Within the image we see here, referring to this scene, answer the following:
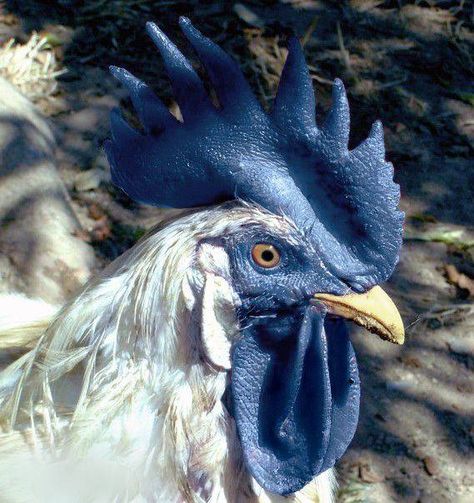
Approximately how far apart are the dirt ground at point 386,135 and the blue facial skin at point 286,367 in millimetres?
1502

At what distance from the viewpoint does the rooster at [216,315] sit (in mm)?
2238

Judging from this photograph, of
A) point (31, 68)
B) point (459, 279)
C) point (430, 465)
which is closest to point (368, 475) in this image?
point (430, 465)

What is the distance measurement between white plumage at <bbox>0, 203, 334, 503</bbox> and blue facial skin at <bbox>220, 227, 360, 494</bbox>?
0.14 ft

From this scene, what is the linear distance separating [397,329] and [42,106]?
3728mm

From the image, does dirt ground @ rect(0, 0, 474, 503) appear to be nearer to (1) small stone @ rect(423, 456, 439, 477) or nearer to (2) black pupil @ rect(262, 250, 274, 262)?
(1) small stone @ rect(423, 456, 439, 477)

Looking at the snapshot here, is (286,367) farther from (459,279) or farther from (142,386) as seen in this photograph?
(459,279)

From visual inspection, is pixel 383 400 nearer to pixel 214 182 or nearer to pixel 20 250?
pixel 20 250

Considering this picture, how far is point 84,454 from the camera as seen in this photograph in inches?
88.8

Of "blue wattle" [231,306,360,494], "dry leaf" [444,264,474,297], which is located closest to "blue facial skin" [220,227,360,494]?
"blue wattle" [231,306,360,494]

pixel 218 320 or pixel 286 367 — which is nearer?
pixel 218 320

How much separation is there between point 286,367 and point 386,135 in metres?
3.51

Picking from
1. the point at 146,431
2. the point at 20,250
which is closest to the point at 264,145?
the point at 146,431

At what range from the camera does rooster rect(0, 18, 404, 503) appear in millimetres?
2238

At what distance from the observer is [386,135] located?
566 cm
